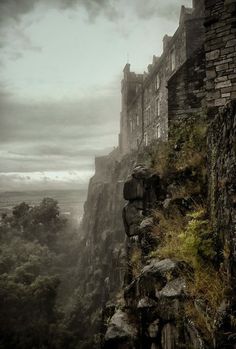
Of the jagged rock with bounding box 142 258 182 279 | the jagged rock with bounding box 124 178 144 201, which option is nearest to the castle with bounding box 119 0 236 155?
the jagged rock with bounding box 124 178 144 201

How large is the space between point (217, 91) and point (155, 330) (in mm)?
8149

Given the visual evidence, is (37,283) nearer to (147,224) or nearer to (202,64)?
(147,224)

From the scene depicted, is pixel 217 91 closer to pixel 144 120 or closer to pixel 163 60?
pixel 163 60

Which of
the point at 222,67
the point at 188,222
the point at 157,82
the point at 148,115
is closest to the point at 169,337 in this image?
the point at 188,222

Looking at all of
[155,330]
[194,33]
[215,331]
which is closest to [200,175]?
[155,330]

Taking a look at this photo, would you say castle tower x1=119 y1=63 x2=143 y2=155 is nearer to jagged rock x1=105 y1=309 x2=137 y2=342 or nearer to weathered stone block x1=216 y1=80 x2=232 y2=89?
weathered stone block x1=216 y1=80 x2=232 y2=89

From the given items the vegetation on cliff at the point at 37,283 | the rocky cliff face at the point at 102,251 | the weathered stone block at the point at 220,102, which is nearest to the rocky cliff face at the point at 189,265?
the weathered stone block at the point at 220,102

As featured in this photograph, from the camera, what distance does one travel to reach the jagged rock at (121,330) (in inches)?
272

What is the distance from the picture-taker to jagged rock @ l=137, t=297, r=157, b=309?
262 inches

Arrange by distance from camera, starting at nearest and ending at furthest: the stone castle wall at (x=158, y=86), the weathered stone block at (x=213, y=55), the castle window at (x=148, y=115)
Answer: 1. the weathered stone block at (x=213, y=55)
2. the stone castle wall at (x=158, y=86)
3. the castle window at (x=148, y=115)

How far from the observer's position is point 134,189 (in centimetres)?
1172

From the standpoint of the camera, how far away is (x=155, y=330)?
6.29 meters

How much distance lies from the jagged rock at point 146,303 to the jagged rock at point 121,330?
603 millimetres

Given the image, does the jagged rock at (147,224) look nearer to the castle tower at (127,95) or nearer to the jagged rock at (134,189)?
the jagged rock at (134,189)
